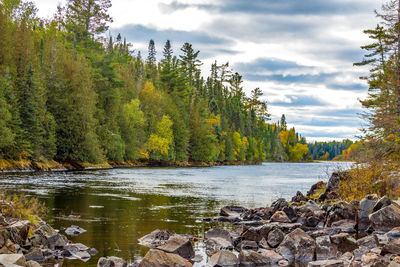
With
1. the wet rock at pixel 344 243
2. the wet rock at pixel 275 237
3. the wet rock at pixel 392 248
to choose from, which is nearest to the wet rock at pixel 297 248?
the wet rock at pixel 275 237

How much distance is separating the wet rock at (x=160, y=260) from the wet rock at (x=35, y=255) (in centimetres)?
255

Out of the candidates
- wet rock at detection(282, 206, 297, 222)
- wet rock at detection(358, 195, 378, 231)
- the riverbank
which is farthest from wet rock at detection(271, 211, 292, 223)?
the riverbank

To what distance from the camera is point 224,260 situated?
406 inches

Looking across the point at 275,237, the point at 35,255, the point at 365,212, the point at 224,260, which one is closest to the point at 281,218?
the point at 365,212

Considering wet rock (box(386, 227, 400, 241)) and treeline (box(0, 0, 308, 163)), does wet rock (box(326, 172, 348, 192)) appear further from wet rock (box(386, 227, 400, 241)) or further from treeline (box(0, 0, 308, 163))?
treeline (box(0, 0, 308, 163))

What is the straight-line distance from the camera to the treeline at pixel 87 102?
4650 cm

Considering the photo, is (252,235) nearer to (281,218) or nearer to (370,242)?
(281,218)

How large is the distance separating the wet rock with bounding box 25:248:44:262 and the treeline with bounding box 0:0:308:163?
32.9 meters

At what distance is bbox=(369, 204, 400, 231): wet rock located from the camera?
13.7 m

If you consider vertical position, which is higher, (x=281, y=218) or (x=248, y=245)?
(x=281, y=218)

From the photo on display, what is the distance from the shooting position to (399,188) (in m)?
18.1

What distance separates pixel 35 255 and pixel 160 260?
10.0 ft

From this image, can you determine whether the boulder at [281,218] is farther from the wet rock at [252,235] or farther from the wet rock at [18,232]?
the wet rock at [18,232]

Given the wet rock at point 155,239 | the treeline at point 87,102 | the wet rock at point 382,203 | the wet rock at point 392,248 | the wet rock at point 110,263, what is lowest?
the wet rock at point 155,239
